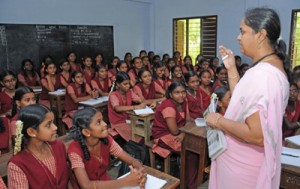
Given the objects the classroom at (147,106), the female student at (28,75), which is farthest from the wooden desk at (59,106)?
the female student at (28,75)

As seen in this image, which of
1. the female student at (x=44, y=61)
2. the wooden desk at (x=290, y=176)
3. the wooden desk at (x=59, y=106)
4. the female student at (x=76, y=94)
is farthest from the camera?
the female student at (x=44, y=61)

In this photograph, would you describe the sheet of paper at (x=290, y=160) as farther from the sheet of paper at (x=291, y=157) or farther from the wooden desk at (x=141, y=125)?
the wooden desk at (x=141, y=125)

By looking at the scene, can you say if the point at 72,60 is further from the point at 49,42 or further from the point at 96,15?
the point at 96,15

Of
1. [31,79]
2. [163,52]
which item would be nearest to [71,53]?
[31,79]

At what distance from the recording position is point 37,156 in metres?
1.41

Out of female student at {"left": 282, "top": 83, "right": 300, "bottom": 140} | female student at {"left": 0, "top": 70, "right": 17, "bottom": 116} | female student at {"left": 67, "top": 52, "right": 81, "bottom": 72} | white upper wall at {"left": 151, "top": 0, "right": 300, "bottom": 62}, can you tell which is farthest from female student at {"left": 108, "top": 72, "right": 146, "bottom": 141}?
white upper wall at {"left": 151, "top": 0, "right": 300, "bottom": 62}

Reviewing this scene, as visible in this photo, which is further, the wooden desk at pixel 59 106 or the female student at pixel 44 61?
the female student at pixel 44 61

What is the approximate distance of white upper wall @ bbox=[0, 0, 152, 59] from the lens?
5.32 metres

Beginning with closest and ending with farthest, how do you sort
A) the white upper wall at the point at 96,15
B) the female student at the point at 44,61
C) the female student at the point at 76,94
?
the female student at the point at 76,94 < the white upper wall at the point at 96,15 < the female student at the point at 44,61

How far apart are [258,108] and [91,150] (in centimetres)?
96

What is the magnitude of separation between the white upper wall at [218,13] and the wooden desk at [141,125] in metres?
3.94

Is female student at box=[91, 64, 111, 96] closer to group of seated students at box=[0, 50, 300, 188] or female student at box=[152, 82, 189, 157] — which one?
group of seated students at box=[0, 50, 300, 188]

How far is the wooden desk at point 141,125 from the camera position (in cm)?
285

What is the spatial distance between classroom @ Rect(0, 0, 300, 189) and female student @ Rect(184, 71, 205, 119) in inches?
0.5
